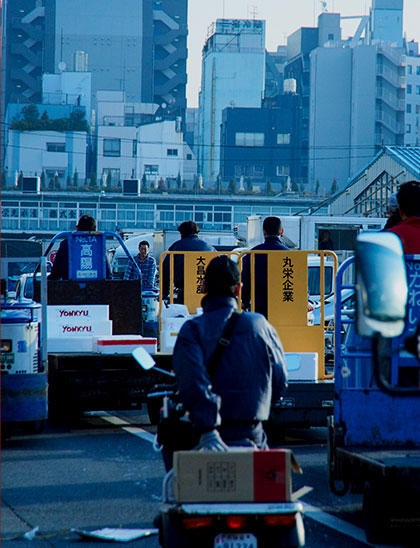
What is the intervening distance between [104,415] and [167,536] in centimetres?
771

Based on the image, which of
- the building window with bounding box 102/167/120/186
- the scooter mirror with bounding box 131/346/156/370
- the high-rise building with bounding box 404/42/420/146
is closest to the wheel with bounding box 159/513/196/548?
the scooter mirror with bounding box 131/346/156/370

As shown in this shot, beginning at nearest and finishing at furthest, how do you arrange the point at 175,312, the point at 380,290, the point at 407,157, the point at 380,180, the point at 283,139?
the point at 380,290, the point at 175,312, the point at 407,157, the point at 380,180, the point at 283,139

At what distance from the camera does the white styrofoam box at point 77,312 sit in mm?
12000

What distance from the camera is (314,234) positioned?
28609 millimetres

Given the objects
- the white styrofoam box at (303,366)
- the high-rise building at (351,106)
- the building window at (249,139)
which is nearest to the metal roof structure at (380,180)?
the white styrofoam box at (303,366)

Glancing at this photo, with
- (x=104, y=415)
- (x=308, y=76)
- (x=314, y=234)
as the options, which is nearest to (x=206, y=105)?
(x=308, y=76)

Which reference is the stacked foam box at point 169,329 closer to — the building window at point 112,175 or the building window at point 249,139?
the building window at point 112,175

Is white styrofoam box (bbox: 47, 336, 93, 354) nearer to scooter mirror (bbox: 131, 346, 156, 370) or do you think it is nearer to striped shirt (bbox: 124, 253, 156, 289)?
scooter mirror (bbox: 131, 346, 156, 370)

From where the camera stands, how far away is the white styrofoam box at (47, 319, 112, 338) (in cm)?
1191

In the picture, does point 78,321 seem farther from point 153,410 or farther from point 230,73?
point 230,73

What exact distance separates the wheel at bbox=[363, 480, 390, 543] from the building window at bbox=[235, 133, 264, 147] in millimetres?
96885

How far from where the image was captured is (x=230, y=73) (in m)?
106

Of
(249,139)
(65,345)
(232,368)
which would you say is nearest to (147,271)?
(65,345)

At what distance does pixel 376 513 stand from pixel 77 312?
6.38 meters
